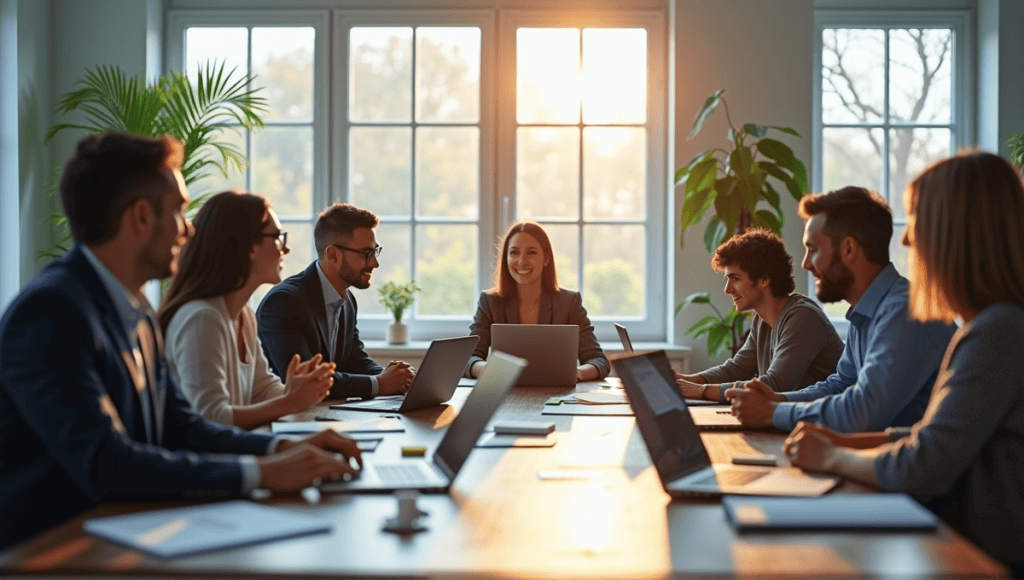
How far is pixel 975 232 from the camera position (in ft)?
5.44

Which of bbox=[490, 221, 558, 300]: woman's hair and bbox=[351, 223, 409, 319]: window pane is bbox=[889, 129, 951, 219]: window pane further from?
bbox=[351, 223, 409, 319]: window pane

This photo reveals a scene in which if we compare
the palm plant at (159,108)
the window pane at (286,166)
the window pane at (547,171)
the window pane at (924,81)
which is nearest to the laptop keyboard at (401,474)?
the palm plant at (159,108)

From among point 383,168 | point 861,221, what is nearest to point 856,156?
point 383,168

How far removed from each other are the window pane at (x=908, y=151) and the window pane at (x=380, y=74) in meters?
2.73

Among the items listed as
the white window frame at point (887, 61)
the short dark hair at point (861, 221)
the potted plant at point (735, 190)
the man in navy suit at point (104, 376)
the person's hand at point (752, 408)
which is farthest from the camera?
the white window frame at point (887, 61)

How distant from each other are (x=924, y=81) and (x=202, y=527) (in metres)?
5.01

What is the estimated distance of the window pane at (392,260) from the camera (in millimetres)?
5191

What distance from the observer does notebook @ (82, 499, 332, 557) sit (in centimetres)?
120

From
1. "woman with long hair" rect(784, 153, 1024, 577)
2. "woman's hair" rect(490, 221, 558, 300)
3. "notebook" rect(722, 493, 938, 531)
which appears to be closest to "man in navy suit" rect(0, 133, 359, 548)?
"notebook" rect(722, 493, 938, 531)

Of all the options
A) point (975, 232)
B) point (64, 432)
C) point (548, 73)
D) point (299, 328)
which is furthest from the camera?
point (548, 73)

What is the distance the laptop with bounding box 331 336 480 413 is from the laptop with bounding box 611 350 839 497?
90cm

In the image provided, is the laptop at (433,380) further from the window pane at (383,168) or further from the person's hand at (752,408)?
the window pane at (383,168)

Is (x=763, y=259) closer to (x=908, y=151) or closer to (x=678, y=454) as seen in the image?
(x=678, y=454)

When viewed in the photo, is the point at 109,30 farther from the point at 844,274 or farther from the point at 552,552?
the point at 552,552
